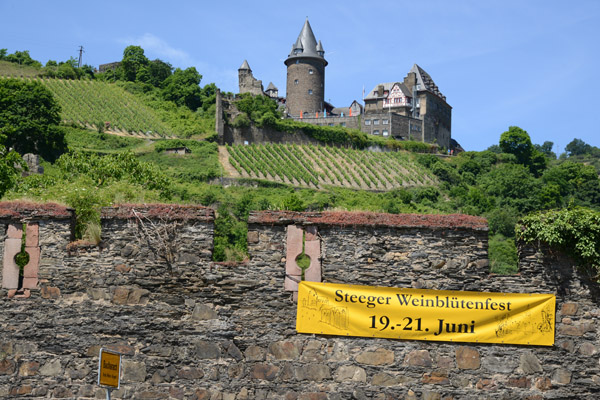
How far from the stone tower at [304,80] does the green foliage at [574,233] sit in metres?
87.7

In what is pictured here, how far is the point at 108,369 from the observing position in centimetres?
786

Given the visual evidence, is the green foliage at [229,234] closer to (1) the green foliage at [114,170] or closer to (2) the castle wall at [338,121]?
(1) the green foliage at [114,170]

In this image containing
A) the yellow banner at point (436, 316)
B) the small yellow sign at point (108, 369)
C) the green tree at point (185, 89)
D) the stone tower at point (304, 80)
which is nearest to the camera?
the small yellow sign at point (108, 369)

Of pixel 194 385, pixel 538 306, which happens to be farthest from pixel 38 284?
pixel 538 306

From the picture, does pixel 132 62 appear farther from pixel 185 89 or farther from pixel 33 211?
pixel 33 211

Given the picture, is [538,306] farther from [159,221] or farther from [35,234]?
[35,234]

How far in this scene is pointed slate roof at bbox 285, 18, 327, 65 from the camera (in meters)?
98.4

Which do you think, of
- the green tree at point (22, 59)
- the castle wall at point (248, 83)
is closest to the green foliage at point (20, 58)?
the green tree at point (22, 59)

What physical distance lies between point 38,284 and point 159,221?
74.1 inches

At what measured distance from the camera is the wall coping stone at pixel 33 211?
32.6 feet

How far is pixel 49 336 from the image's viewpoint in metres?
9.77

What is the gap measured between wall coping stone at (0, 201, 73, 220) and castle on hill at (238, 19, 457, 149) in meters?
83.9

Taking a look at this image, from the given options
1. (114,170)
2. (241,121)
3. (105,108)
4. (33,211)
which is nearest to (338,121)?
(241,121)

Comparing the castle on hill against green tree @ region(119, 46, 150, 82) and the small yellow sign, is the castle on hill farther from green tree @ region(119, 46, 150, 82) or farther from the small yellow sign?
the small yellow sign
